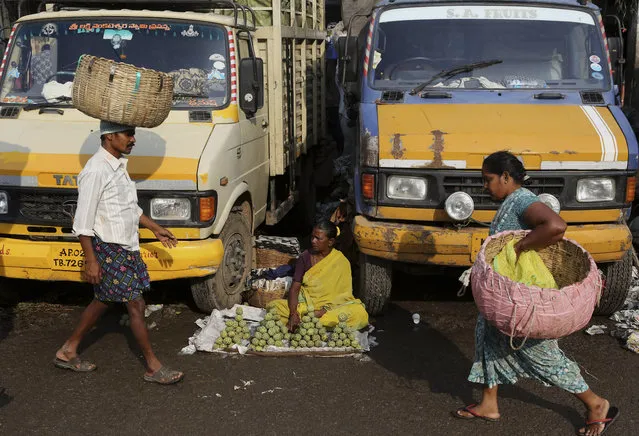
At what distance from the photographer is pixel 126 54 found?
18.2 ft

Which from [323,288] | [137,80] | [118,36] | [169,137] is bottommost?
[323,288]

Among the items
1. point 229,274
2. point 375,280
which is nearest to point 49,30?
point 229,274

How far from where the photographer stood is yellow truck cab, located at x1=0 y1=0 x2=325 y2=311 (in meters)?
4.88

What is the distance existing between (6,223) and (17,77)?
130 centimetres

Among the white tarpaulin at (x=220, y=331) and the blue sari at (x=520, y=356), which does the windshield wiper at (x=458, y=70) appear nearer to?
the white tarpaulin at (x=220, y=331)

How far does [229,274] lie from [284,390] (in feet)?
4.95

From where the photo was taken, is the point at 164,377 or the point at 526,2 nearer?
the point at 164,377

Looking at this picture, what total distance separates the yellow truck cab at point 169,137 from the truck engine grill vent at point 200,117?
1 centimetres

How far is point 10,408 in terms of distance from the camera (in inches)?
161

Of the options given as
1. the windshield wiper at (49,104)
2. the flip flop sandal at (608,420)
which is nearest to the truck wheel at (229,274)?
the windshield wiper at (49,104)

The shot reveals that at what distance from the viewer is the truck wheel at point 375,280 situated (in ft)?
17.6

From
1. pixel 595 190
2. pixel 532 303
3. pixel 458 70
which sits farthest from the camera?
pixel 458 70

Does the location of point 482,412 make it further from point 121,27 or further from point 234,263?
point 121,27

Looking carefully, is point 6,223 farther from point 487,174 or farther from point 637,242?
point 637,242
